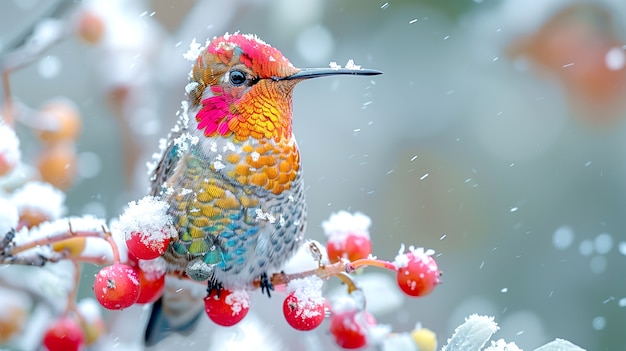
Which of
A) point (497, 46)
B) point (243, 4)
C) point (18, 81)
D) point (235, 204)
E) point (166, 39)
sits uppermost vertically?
point (235, 204)

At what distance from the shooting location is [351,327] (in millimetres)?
690

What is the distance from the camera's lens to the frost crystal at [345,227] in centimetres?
67

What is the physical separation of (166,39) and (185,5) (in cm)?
30

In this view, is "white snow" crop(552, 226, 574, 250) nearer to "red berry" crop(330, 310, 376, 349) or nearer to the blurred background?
the blurred background

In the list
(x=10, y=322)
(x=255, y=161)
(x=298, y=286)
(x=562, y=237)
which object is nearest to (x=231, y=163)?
(x=255, y=161)

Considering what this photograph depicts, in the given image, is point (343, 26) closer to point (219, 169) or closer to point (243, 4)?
point (243, 4)

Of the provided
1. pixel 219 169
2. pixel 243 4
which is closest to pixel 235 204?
pixel 219 169

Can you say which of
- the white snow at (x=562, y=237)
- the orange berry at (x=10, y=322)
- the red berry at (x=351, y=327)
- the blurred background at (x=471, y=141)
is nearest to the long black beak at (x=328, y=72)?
the red berry at (x=351, y=327)

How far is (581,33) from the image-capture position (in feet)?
5.44

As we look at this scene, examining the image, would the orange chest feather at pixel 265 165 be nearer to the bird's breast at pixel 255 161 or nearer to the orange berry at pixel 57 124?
the bird's breast at pixel 255 161

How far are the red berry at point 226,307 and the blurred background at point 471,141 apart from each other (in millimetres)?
1023

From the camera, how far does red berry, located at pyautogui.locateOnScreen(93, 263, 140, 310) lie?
570 millimetres

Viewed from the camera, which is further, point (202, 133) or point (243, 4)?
point (243, 4)

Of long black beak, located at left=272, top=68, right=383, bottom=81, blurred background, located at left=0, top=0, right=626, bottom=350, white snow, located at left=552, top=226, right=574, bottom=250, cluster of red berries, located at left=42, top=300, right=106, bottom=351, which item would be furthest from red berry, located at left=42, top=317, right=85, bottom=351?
white snow, located at left=552, top=226, right=574, bottom=250
